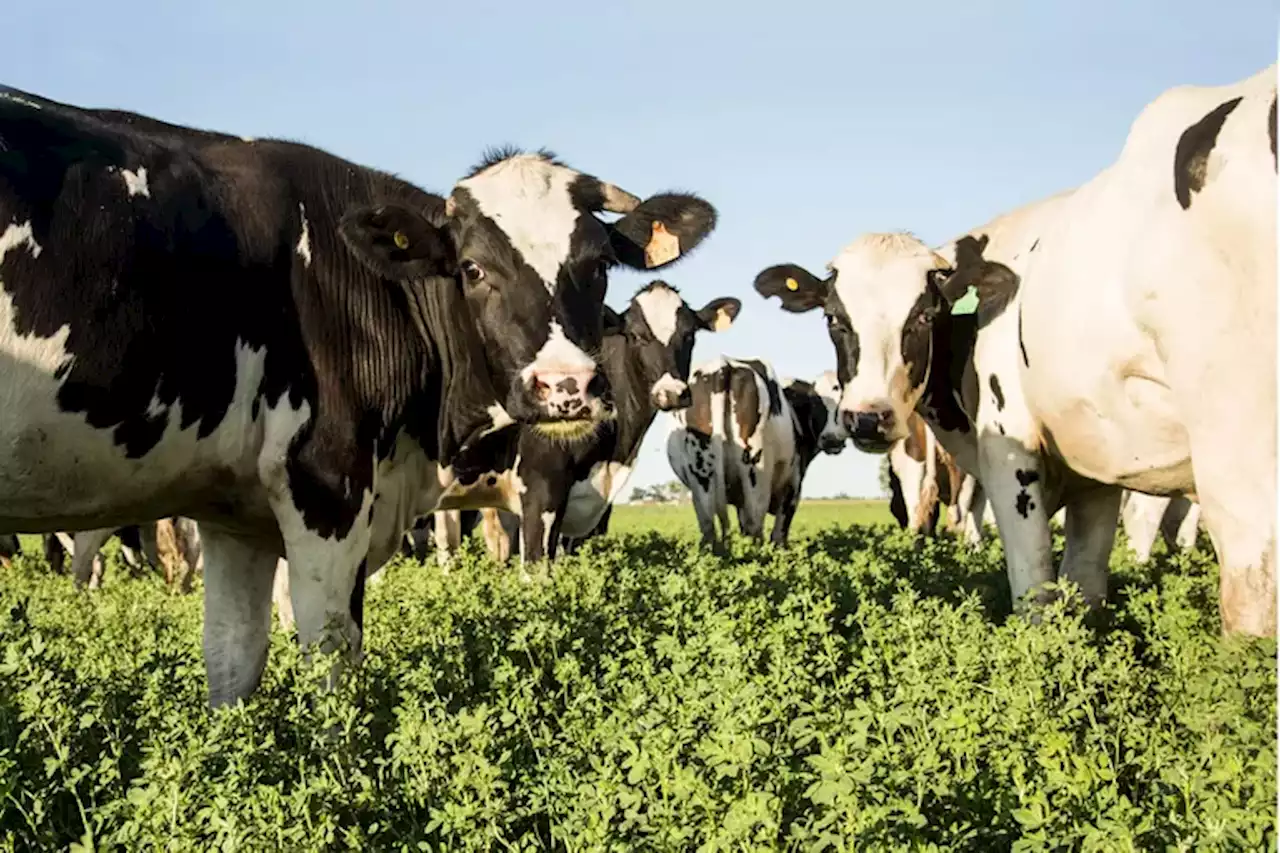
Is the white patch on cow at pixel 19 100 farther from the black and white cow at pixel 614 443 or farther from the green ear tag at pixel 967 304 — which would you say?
the black and white cow at pixel 614 443

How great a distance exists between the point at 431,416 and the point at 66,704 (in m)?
2.28

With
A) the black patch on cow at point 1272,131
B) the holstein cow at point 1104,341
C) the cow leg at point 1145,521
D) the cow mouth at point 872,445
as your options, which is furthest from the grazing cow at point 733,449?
the black patch on cow at point 1272,131

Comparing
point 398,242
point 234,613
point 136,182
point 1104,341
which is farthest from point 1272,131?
point 234,613

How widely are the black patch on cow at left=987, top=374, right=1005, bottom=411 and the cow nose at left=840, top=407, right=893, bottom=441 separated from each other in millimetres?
636

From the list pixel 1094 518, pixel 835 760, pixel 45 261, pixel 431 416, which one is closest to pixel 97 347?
pixel 45 261

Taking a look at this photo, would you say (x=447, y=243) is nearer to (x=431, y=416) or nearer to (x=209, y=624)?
(x=431, y=416)

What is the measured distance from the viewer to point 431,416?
672 centimetres

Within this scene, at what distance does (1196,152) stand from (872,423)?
2.84 m

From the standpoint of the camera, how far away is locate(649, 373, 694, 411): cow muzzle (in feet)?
48.0

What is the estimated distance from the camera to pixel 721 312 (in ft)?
59.8

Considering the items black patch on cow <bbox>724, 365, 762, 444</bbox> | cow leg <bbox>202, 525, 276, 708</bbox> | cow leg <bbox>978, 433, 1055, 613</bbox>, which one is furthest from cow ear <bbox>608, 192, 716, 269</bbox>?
black patch on cow <bbox>724, 365, 762, 444</bbox>

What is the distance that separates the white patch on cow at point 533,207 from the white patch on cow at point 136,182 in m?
1.77

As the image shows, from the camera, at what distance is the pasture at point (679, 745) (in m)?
3.65

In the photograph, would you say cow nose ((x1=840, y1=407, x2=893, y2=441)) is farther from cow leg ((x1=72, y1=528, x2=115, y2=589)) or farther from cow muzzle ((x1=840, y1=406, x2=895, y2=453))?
cow leg ((x1=72, y1=528, x2=115, y2=589))
